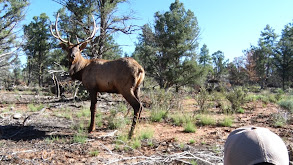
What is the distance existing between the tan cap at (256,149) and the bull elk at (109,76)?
4.00 metres

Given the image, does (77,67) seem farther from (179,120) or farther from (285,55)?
(285,55)

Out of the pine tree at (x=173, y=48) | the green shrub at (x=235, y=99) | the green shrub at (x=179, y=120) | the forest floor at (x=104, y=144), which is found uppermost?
the pine tree at (x=173, y=48)

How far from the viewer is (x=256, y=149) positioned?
1.20 m

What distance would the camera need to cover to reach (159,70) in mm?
22703

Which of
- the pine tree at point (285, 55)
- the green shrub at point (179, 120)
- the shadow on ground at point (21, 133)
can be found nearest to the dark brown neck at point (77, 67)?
the shadow on ground at point (21, 133)

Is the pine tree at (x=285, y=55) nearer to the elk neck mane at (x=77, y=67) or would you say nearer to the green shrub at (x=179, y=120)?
the green shrub at (x=179, y=120)

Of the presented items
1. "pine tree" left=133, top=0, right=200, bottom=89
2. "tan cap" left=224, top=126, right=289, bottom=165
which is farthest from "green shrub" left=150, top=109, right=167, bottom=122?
"pine tree" left=133, top=0, right=200, bottom=89

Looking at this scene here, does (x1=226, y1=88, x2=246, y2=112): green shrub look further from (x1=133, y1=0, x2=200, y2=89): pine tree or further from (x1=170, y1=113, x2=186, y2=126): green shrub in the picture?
(x1=133, y1=0, x2=200, y2=89): pine tree

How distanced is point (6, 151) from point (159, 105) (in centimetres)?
563

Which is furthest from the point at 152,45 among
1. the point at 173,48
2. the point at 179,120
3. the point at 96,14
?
the point at 179,120

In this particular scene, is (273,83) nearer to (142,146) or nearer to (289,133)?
(289,133)

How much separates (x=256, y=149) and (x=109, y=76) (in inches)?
182

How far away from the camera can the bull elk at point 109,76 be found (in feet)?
17.5

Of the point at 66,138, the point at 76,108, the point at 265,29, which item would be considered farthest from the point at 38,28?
the point at 265,29
